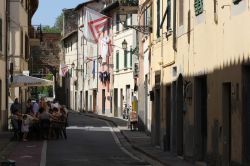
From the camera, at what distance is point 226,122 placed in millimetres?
15898

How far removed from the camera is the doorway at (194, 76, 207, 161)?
18906 mm

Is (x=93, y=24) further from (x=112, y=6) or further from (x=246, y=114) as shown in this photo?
(x=246, y=114)

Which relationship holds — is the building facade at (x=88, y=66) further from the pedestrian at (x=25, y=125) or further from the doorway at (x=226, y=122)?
the doorway at (x=226, y=122)

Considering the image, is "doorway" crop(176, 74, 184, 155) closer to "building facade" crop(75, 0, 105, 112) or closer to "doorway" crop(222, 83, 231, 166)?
"doorway" crop(222, 83, 231, 166)

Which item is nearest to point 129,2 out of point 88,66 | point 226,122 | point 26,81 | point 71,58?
point 26,81

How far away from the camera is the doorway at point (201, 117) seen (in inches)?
744

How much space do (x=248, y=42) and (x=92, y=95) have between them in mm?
57334

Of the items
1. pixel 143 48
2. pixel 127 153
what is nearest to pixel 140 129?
pixel 143 48

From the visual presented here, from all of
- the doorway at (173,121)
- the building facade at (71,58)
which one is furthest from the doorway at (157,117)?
the building facade at (71,58)

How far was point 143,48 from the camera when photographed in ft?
116

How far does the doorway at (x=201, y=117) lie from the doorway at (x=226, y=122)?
2775 millimetres

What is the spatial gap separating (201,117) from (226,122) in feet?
10.5

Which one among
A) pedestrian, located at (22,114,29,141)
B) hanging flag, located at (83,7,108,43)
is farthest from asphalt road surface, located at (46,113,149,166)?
hanging flag, located at (83,7,108,43)

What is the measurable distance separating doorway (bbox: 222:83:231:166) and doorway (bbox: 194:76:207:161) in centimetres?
277
